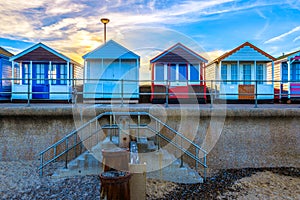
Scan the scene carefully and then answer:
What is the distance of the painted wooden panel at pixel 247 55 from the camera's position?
13492mm

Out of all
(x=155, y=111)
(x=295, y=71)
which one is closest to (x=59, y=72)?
(x=155, y=111)

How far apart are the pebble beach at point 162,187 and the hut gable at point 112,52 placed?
21.6ft

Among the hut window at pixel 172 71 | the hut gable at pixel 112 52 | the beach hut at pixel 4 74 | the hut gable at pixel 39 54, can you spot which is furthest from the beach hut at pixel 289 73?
the beach hut at pixel 4 74

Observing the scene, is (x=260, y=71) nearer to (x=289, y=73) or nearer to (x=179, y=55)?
(x=289, y=73)

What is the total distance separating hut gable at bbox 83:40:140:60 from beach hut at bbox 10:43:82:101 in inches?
65.1

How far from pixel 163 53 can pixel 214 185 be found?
7604 millimetres

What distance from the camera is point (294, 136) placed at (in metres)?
7.65

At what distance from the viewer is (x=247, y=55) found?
44.5 feet

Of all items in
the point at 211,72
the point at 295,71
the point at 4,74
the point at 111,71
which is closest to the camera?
the point at 111,71

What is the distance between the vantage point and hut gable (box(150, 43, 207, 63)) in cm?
1246

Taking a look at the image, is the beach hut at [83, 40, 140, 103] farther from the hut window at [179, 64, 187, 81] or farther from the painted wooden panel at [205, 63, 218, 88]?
the painted wooden panel at [205, 63, 218, 88]

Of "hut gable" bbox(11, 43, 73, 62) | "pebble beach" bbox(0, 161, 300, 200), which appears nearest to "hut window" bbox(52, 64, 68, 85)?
"hut gable" bbox(11, 43, 73, 62)

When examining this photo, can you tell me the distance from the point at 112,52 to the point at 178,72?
3210mm

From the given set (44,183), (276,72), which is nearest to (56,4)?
(44,183)
